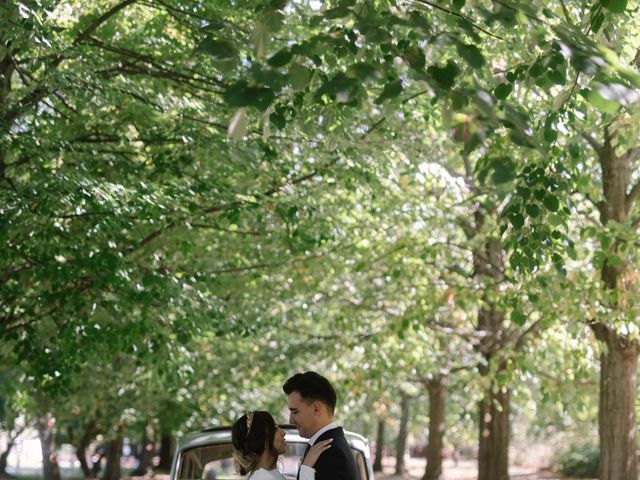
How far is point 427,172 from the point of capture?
1234 cm

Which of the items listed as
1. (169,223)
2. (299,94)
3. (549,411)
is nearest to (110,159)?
(169,223)

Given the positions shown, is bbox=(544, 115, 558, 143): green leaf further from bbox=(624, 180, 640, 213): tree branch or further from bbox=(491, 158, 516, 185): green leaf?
bbox=(624, 180, 640, 213): tree branch

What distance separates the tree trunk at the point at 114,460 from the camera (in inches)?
1130

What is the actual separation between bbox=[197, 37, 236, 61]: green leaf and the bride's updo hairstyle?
186 cm

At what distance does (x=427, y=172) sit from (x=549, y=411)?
1355 cm

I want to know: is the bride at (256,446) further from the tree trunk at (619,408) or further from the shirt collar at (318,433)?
the tree trunk at (619,408)

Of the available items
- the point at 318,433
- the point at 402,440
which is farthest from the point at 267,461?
the point at 402,440

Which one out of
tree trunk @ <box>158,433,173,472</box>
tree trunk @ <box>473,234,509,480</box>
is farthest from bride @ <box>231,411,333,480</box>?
tree trunk @ <box>158,433,173,472</box>

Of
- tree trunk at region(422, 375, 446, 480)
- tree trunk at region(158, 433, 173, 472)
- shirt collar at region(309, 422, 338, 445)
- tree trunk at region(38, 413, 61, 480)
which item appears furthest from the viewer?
tree trunk at region(158, 433, 173, 472)

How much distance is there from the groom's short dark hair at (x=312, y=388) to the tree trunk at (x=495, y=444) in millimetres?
16165

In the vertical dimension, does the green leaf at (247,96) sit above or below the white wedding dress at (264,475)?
above

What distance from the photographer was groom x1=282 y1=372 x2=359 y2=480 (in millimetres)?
4840

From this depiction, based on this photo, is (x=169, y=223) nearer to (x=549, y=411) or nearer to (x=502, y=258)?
(x=502, y=258)

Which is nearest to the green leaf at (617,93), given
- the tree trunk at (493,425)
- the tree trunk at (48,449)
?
the tree trunk at (493,425)
